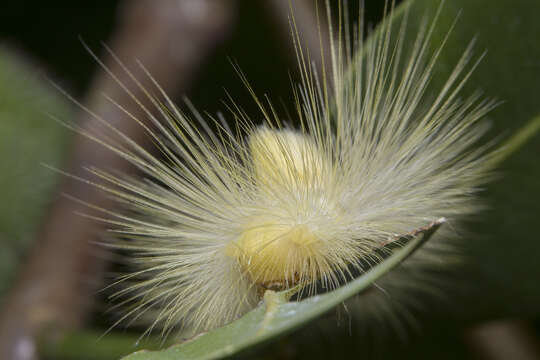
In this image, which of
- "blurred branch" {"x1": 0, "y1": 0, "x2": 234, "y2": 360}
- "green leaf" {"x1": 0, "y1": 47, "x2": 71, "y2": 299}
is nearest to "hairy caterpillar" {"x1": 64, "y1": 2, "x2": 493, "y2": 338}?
"blurred branch" {"x1": 0, "y1": 0, "x2": 234, "y2": 360}

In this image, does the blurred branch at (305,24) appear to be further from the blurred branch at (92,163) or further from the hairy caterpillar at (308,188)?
the hairy caterpillar at (308,188)

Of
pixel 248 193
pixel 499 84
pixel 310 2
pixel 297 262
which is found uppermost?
pixel 310 2

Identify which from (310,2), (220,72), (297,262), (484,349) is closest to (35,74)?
(220,72)

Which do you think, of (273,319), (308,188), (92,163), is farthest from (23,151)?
(273,319)

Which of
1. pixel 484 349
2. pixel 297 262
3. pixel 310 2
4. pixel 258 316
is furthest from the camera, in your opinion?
pixel 310 2

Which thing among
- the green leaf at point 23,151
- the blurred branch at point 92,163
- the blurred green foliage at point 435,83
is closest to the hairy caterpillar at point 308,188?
the blurred green foliage at point 435,83

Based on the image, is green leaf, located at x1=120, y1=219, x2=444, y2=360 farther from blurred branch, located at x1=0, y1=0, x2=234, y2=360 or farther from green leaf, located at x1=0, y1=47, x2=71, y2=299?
green leaf, located at x1=0, y1=47, x2=71, y2=299

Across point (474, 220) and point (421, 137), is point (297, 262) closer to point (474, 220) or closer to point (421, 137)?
point (421, 137)
